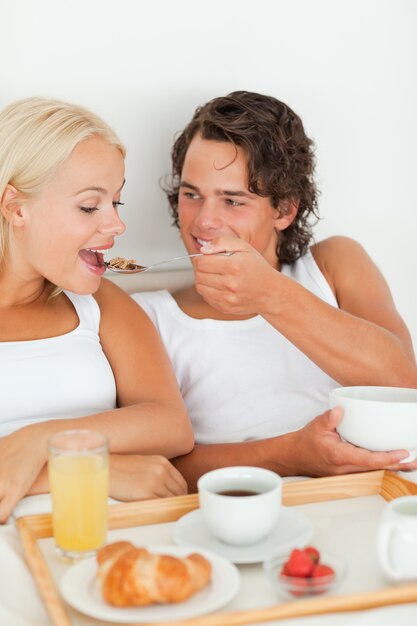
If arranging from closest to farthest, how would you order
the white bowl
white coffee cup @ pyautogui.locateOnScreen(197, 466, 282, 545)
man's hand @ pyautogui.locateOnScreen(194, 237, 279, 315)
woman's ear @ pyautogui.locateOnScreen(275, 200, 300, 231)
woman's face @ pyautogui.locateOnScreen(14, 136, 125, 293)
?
white coffee cup @ pyautogui.locateOnScreen(197, 466, 282, 545) → the white bowl → man's hand @ pyautogui.locateOnScreen(194, 237, 279, 315) → woman's face @ pyautogui.locateOnScreen(14, 136, 125, 293) → woman's ear @ pyautogui.locateOnScreen(275, 200, 300, 231)

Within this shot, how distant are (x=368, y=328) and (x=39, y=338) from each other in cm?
65

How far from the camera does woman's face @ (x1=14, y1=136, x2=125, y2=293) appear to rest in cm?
163

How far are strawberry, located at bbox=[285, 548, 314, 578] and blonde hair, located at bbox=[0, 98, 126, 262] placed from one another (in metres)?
0.94

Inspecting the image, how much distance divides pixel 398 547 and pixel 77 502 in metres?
0.39

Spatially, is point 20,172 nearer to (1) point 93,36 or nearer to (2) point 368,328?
(1) point 93,36

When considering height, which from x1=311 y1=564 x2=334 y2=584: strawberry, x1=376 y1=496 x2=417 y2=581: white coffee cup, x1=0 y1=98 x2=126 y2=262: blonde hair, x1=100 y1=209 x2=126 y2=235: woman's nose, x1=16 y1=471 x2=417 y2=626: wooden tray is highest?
x1=0 y1=98 x2=126 y2=262: blonde hair

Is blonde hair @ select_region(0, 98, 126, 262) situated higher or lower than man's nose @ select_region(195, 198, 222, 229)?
higher

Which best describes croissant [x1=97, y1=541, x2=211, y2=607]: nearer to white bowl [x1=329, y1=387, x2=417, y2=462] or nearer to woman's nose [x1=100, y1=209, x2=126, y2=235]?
white bowl [x1=329, y1=387, x2=417, y2=462]

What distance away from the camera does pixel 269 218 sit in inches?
77.4

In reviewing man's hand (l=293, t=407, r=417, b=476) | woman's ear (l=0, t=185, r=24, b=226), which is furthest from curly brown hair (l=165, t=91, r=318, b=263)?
man's hand (l=293, t=407, r=417, b=476)

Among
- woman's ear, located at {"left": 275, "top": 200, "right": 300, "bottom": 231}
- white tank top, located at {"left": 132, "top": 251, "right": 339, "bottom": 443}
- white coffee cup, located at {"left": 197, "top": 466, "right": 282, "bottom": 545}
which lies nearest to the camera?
white coffee cup, located at {"left": 197, "top": 466, "right": 282, "bottom": 545}

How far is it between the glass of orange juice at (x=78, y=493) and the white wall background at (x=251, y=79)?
1.14m

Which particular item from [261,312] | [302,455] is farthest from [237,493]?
[261,312]

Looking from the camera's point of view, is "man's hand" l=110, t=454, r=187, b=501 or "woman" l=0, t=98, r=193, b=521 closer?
"man's hand" l=110, t=454, r=187, b=501
